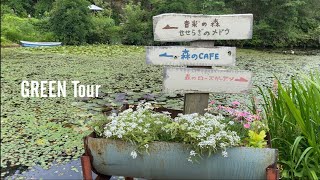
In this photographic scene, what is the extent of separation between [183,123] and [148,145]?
0.72ft

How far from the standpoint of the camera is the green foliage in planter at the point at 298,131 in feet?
6.18

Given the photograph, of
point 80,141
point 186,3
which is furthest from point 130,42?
point 80,141

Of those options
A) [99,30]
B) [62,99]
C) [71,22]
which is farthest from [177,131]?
[99,30]

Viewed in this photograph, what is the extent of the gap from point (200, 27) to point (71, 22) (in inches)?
203

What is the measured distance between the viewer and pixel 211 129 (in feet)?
5.14

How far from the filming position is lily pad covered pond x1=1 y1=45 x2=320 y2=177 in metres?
1.95

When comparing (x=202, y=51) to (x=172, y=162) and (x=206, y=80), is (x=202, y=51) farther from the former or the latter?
(x=172, y=162)

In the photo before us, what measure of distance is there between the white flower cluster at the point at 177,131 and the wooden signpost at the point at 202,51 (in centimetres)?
27

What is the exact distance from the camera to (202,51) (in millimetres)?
1892

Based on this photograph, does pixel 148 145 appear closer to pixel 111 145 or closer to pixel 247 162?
pixel 111 145

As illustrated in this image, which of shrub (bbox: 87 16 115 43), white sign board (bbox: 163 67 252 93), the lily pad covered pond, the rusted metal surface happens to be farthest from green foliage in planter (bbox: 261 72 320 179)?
shrub (bbox: 87 16 115 43)

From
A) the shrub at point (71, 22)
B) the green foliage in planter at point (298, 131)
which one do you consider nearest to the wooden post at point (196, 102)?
the green foliage in planter at point (298, 131)

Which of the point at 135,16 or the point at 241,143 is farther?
the point at 135,16

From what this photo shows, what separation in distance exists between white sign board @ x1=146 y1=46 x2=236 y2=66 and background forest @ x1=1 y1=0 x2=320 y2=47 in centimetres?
448
